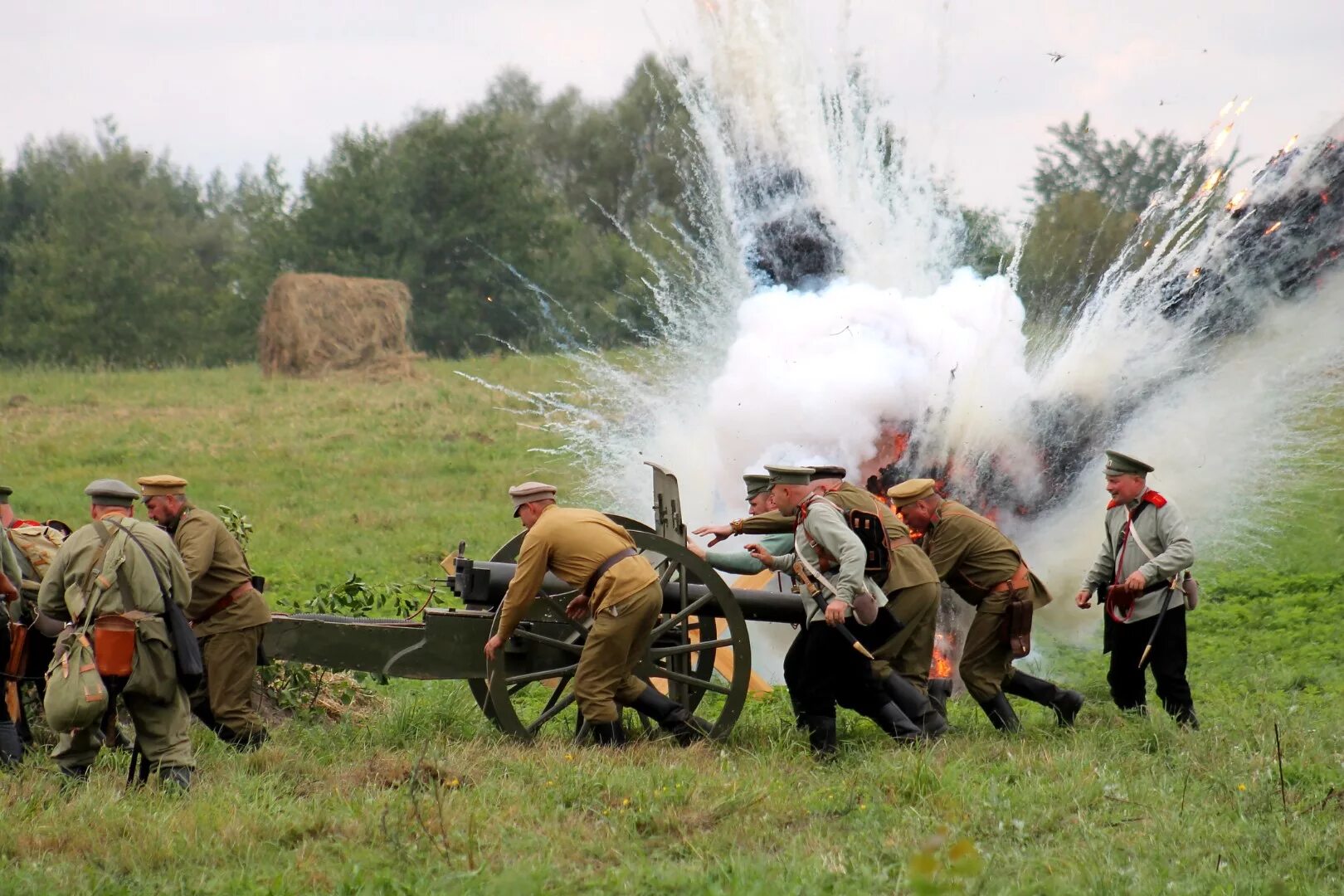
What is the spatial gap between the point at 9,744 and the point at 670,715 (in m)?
3.04

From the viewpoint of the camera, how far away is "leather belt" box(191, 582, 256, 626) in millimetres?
7934

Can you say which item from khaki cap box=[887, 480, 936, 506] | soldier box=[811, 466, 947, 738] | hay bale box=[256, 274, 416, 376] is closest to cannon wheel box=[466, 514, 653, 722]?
soldier box=[811, 466, 947, 738]

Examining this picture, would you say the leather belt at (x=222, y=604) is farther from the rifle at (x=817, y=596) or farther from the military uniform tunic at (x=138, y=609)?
the rifle at (x=817, y=596)

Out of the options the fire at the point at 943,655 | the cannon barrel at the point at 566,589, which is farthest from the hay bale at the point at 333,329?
the cannon barrel at the point at 566,589

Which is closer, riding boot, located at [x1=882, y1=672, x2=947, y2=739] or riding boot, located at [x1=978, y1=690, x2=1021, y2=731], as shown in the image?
riding boot, located at [x1=882, y1=672, x2=947, y2=739]

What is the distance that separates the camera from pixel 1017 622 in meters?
8.36

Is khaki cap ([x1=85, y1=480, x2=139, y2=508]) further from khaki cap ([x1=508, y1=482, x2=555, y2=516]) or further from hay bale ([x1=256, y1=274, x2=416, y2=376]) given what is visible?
hay bale ([x1=256, y1=274, x2=416, y2=376])

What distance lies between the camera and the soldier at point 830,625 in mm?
7707

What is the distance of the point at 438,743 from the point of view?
26.2 ft

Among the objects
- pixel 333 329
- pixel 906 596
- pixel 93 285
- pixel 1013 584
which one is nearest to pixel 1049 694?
pixel 1013 584

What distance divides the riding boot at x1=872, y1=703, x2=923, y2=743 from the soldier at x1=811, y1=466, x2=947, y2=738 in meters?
0.06

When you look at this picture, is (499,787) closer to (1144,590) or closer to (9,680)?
(9,680)

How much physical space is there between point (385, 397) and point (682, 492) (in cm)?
1105

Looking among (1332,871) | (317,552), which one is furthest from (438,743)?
(317,552)
